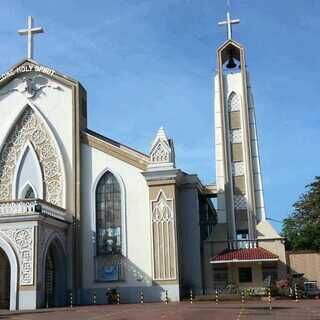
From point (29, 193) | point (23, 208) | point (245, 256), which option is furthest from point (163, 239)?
point (29, 193)

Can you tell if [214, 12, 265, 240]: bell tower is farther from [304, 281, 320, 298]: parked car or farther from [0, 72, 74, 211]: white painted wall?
[0, 72, 74, 211]: white painted wall

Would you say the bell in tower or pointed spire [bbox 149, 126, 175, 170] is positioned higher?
the bell in tower

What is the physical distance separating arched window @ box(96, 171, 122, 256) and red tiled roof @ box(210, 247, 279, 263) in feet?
17.3

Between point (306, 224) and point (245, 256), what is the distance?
52.8ft

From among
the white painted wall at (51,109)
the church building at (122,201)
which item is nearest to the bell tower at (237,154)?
the church building at (122,201)

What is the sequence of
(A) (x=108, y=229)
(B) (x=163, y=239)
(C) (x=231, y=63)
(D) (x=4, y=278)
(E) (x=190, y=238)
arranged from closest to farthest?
(B) (x=163, y=239), (D) (x=4, y=278), (A) (x=108, y=229), (E) (x=190, y=238), (C) (x=231, y=63)

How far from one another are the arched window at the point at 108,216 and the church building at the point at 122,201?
0.17ft

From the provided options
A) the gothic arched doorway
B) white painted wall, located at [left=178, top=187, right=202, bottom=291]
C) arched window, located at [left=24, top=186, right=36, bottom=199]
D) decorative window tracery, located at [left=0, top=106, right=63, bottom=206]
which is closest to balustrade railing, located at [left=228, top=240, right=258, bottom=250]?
white painted wall, located at [left=178, top=187, right=202, bottom=291]

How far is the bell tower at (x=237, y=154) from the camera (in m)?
32.3

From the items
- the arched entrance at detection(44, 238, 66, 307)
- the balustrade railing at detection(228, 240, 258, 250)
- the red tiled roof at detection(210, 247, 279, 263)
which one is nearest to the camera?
the arched entrance at detection(44, 238, 66, 307)

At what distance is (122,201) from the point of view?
30.8m

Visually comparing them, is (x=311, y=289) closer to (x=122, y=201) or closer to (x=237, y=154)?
(x=237, y=154)

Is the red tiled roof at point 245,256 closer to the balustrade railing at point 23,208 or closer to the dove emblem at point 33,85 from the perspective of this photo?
the balustrade railing at point 23,208

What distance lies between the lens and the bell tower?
1273 inches
